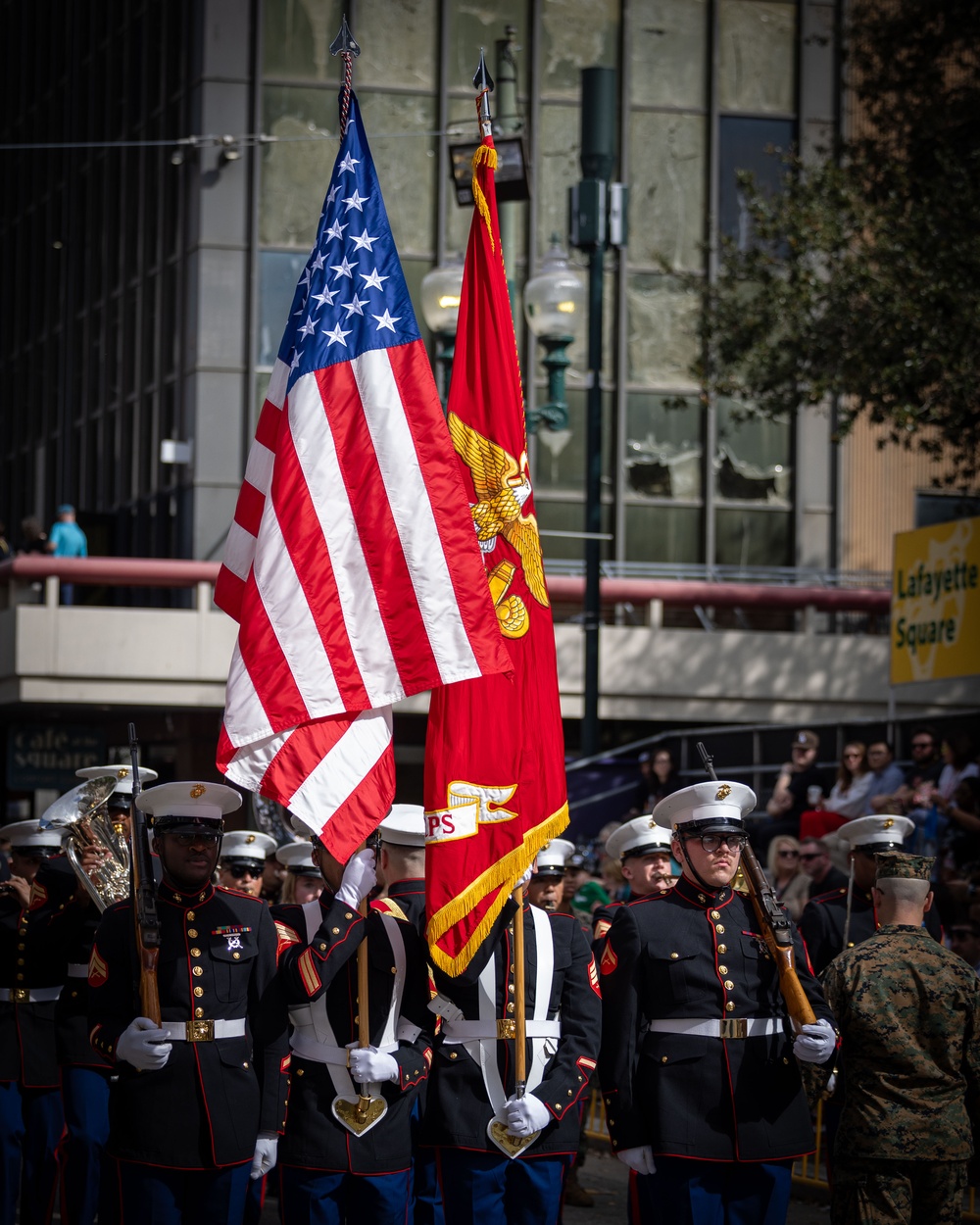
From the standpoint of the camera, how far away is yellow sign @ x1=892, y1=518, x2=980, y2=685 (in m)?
15.8

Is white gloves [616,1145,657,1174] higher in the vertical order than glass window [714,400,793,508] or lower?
lower

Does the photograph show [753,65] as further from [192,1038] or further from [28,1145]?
[192,1038]

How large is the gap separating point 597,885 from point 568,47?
56.0 feet

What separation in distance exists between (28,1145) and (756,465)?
2004 centimetres

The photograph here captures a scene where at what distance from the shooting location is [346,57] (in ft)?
24.1

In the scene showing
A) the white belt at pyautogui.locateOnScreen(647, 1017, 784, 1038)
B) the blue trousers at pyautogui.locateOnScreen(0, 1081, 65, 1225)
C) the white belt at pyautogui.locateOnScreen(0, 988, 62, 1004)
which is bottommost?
the blue trousers at pyautogui.locateOnScreen(0, 1081, 65, 1225)

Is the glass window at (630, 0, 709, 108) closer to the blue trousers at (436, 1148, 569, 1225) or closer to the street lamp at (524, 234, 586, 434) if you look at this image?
the street lamp at (524, 234, 586, 434)

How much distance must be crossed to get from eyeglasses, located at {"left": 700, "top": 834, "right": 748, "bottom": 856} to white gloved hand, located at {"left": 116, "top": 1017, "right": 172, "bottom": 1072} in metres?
1.96

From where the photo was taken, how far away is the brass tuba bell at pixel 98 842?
8469mm

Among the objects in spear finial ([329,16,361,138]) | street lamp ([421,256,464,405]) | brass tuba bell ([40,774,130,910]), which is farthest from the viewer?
street lamp ([421,256,464,405])

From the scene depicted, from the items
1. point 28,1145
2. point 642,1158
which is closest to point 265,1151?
point 642,1158

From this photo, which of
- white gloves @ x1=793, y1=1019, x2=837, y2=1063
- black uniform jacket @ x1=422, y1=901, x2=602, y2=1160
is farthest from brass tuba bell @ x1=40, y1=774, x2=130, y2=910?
white gloves @ x1=793, y1=1019, x2=837, y2=1063

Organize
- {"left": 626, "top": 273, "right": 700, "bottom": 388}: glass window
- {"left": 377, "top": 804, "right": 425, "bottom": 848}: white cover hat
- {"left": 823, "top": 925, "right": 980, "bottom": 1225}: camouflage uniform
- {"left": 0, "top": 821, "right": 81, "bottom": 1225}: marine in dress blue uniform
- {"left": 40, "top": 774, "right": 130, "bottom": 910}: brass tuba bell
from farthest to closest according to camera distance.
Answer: {"left": 626, "top": 273, "right": 700, "bottom": 388}: glass window
{"left": 0, "top": 821, "right": 81, "bottom": 1225}: marine in dress blue uniform
{"left": 40, "top": 774, "right": 130, "bottom": 910}: brass tuba bell
{"left": 377, "top": 804, "right": 425, "bottom": 848}: white cover hat
{"left": 823, "top": 925, "right": 980, "bottom": 1225}: camouflage uniform

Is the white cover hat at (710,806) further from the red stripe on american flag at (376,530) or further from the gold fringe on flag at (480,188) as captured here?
the gold fringe on flag at (480,188)
